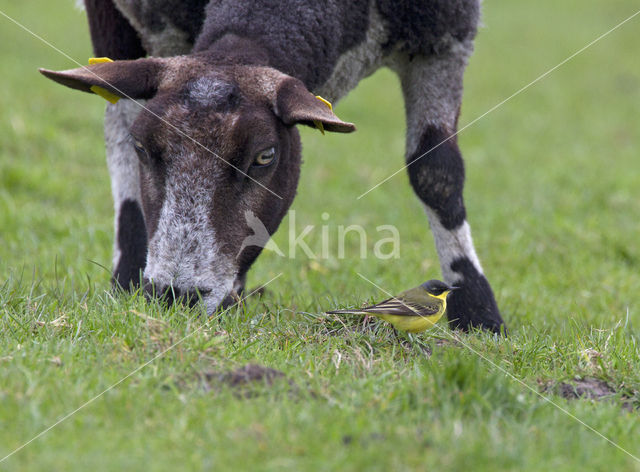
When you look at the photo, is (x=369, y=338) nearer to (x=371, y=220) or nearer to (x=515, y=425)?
(x=515, y=425)

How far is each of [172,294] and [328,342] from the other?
0.90 m

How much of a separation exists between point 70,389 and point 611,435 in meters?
2.32

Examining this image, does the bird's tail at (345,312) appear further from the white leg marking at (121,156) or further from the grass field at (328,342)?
the white leg marking at (121,156)

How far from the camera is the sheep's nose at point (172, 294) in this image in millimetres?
4477

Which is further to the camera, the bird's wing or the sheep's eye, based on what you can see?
the sheep's eye

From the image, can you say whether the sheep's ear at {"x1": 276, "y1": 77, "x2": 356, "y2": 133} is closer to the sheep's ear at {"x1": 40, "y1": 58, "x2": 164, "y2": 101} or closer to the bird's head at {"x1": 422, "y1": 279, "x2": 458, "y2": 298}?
the sheep's ear at {"x1": 40, "y1": 58, "x2": 164, "y2": 101}

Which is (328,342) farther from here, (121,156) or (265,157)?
(121,156)

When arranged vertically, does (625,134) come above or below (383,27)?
below

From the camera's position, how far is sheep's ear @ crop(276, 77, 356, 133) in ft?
14.4

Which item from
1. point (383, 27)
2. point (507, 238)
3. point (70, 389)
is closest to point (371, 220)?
point (507, 238)

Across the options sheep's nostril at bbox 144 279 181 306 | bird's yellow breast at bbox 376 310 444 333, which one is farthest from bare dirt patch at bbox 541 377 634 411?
sheep's nostril at bbox 144 279 181 306

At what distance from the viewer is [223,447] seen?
310 cm

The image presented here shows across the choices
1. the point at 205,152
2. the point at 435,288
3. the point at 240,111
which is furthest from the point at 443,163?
the point at 205,152

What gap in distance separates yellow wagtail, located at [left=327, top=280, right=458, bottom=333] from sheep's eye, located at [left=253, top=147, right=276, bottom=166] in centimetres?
95
